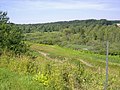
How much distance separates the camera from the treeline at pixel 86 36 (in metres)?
8.59

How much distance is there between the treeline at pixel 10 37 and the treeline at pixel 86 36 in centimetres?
394

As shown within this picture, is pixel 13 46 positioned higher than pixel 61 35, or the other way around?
pixel 13 46

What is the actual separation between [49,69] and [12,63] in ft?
6.22

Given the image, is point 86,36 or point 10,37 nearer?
point 10,37

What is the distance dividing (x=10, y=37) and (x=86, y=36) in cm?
7222

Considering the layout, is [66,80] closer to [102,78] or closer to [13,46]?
[102,78]

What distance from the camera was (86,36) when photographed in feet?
286

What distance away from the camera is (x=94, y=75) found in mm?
9422

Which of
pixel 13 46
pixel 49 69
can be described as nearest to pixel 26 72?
pixel 49 69

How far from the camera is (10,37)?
15.8 metres

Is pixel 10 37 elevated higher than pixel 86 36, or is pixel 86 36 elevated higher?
pixel 10 37

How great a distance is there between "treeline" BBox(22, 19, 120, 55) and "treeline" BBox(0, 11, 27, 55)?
3.94 metres

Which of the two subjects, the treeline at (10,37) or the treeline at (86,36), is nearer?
the treeline at (86,36)

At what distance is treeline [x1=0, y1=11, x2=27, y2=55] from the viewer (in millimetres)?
15502
